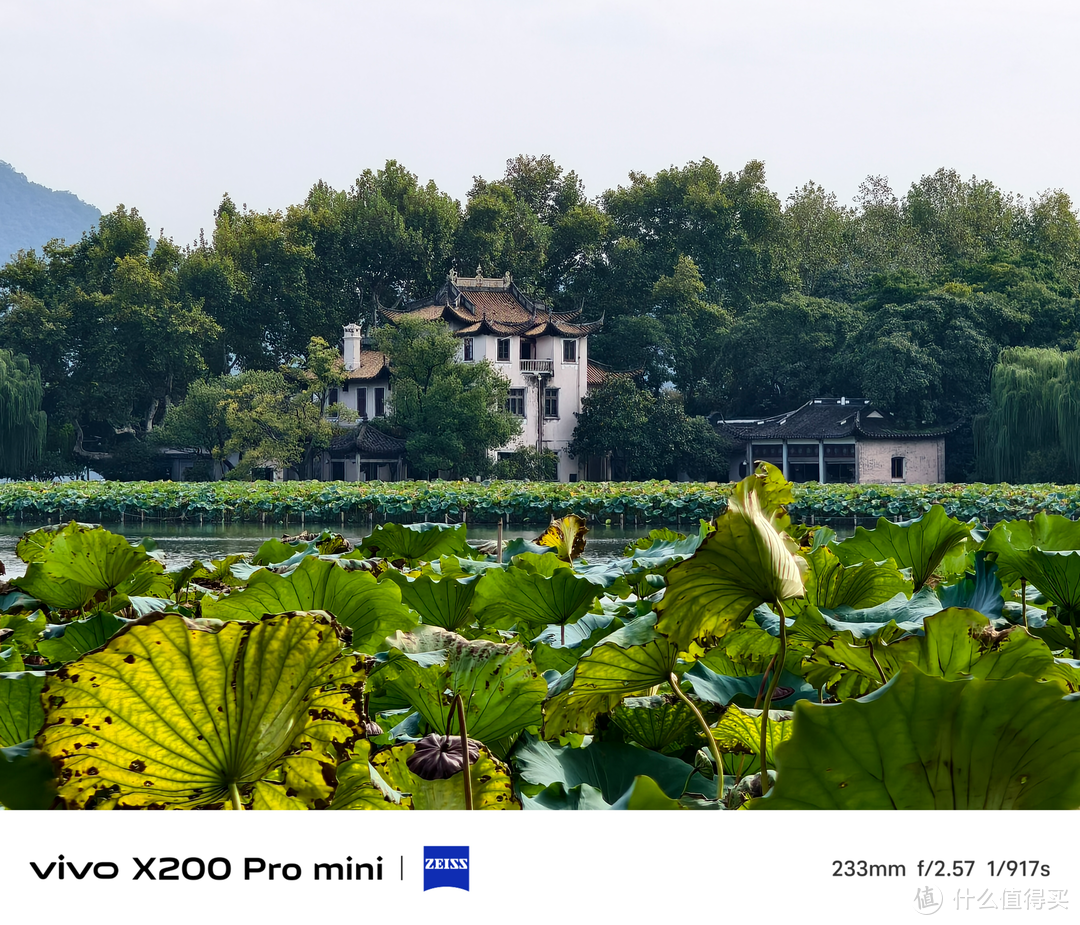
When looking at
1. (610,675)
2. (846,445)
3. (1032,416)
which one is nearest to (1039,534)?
(610,675)

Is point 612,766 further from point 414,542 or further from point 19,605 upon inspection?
point 414,542

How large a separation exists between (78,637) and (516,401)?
1018 inches

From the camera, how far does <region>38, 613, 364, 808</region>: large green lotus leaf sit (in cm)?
65

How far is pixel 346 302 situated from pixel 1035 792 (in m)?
32.3

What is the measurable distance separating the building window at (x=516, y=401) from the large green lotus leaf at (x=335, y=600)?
25687 mm

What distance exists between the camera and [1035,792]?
59 centimetres

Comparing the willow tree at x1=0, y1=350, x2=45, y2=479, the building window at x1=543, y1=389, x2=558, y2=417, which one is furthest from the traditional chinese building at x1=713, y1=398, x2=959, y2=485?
the willow tree at x1=0, y1=350, x2=45, y2=479

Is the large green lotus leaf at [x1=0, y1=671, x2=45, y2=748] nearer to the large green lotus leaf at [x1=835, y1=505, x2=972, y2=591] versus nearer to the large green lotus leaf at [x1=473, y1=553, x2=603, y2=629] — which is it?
the large green lotus leaf at [x1=473, y1=553, x2=603, y2=629]

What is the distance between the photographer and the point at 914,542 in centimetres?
176

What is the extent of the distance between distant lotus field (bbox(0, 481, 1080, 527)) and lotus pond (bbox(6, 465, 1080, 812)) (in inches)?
640

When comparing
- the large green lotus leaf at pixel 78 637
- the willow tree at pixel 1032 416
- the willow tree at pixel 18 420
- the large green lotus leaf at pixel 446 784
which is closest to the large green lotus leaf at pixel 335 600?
the large green lotus leaf at pixel 78 637

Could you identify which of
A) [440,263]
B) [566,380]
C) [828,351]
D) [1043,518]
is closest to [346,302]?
[440,263]
